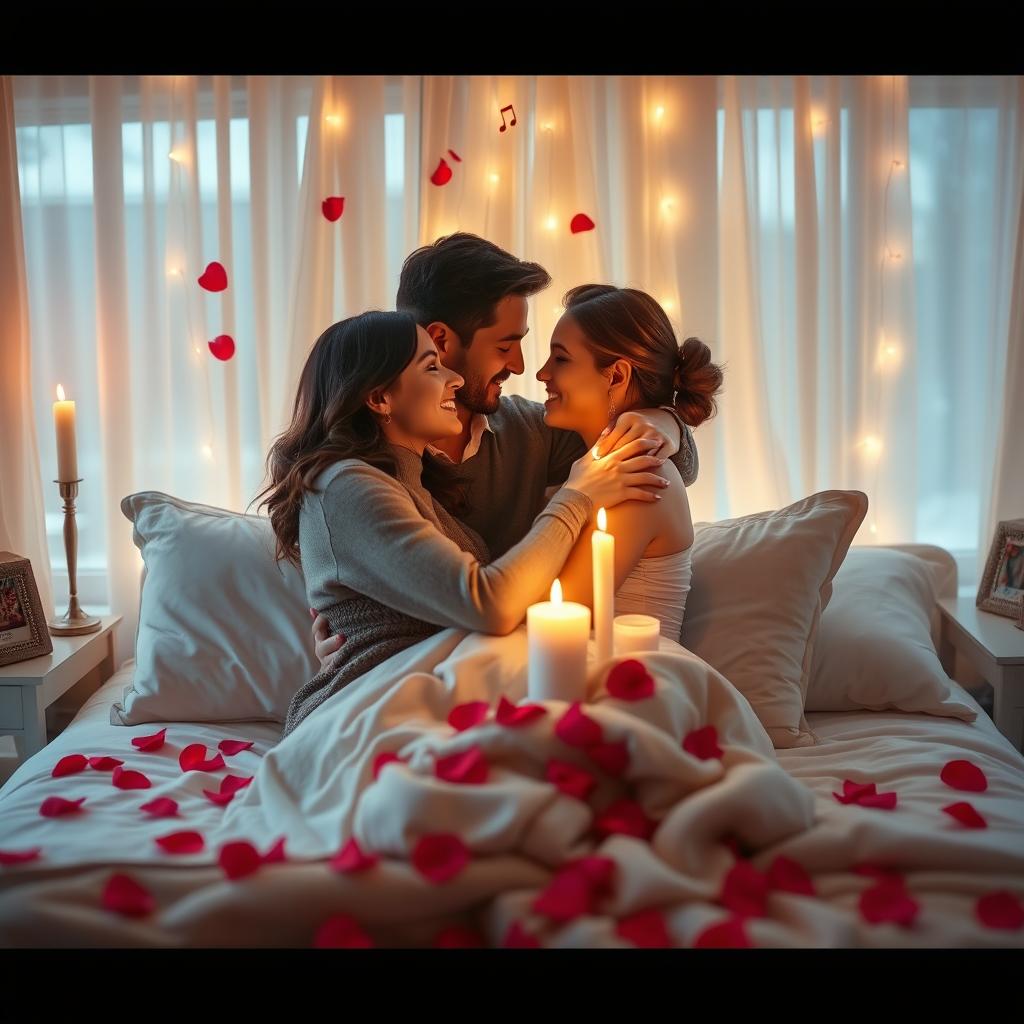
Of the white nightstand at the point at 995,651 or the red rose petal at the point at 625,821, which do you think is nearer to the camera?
the red rose petal at the point at 625,821

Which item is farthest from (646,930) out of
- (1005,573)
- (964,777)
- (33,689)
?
(1005,573)

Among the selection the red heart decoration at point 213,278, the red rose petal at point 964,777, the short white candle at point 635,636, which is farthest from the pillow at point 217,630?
the red rose petal at point 964,777

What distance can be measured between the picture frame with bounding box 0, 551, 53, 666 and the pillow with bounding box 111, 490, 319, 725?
261mm

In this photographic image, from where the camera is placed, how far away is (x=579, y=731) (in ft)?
4.78

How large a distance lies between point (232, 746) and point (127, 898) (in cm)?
69

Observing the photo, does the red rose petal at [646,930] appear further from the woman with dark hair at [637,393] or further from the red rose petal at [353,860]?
the woman with dark hair at [637,393]

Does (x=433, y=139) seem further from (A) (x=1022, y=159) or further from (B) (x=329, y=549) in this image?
(A) (x=1022, y=159)

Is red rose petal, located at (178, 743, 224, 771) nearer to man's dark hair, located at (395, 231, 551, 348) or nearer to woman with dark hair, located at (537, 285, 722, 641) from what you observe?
woman with dark hair, located at (537, 285, 722, 641)

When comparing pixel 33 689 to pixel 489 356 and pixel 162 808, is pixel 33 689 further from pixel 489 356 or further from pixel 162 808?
pixel 489 356

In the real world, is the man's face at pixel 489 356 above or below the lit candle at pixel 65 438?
above

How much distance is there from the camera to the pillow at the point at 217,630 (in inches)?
88.2

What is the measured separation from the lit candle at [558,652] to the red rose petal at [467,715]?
0.08 m
